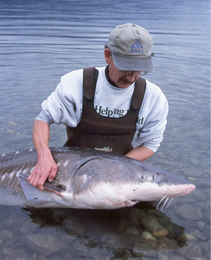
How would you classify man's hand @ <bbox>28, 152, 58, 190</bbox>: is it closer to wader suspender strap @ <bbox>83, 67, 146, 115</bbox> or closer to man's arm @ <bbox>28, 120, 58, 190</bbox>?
man's arm @ <bbox>28, 120, 58, 190</bbox>

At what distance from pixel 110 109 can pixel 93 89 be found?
13.6 inches

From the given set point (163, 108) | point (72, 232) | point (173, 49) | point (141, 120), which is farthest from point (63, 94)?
point (173, 49)

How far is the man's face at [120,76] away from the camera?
11.6 feet

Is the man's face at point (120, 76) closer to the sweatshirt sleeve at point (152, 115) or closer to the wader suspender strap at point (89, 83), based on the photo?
the wader suspender strap at point (89, 83)

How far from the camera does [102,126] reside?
4.13 metres

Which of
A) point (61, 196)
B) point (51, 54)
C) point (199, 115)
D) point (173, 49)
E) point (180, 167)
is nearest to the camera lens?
point (61, 196)

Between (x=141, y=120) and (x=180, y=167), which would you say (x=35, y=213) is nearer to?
(x=141, y=120)

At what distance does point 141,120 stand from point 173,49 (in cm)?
1132

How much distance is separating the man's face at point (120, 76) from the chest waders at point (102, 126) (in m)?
0.26

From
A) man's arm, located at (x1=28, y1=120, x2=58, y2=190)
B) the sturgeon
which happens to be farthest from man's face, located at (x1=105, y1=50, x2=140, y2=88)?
man's arm, located at (x1=28, y1=120, x2=58, y2=190)

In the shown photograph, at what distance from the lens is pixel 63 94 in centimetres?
387

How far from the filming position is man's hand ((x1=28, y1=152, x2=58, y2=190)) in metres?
3.39

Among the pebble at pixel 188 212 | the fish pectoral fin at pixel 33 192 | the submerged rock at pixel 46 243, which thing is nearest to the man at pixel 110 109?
the fish pectoral fin at pixel 33 192

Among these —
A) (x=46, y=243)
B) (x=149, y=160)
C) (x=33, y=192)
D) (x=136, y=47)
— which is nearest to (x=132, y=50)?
(x=136, y=47)
